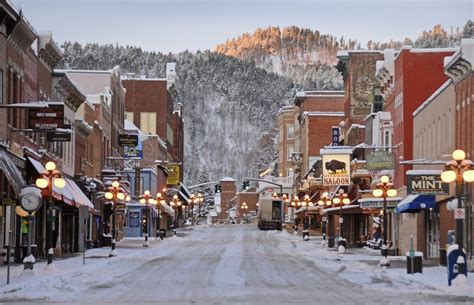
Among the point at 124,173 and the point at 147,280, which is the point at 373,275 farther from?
the point at 124,173

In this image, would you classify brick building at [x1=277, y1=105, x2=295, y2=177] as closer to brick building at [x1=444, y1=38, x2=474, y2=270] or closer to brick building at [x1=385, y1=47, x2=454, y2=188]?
brick building at [x1=385, y1=47, x2=454, y2=188]

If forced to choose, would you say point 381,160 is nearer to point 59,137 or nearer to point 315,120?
point 59,137

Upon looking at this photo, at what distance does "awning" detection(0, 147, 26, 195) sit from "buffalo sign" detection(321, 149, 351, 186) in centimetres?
4355

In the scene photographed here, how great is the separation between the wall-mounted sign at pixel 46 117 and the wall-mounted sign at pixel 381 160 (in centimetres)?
2292

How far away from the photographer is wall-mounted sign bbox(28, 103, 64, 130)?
41.2 meters

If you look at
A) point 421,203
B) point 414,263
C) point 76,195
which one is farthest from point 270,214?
point 414,263

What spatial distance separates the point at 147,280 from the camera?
113 feet

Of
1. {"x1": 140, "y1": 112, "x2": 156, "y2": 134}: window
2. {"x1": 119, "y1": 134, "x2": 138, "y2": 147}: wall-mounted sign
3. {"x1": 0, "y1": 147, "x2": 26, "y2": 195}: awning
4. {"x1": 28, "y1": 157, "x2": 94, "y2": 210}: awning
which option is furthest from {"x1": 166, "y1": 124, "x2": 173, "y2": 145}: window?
{"x1": 0, "y1": 147, "x2": 26, "y2": 195}: awning

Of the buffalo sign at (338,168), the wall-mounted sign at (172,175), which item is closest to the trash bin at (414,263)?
the buffalo sign at (338,168)

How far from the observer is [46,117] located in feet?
136

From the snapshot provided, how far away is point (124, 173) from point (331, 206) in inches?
749

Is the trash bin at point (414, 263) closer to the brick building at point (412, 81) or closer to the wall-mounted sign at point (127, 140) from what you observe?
the brick building at point (412, 81)

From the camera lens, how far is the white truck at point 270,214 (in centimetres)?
12550

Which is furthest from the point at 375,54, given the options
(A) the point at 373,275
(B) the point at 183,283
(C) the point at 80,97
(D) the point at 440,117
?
(B) the point at 183,283
